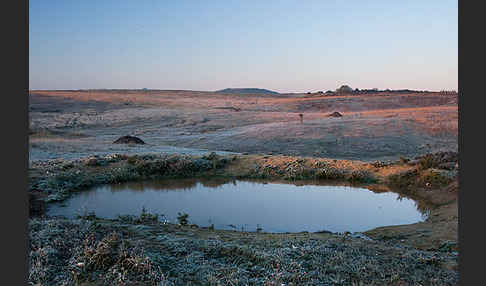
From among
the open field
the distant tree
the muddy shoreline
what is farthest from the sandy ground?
the distant tree

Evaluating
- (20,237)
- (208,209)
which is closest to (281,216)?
(208,209)

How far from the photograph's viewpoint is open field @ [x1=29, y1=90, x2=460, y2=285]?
4656mm

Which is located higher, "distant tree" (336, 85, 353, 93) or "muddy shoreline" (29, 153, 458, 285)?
"distant tree" (336, 85, 353, 93)

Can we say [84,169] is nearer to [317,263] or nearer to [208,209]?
[208,209]

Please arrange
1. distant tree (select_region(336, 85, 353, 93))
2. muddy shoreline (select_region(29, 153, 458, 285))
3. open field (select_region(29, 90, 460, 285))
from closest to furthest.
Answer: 1. open field (select_region(29, 90, 460, 285))
2. muddy shoreline (select_region(29, 153, 458, 285))
3. distant tree (select_region(336, 85, 353, 93))

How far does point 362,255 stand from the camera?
5441mm

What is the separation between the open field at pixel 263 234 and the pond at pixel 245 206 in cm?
66

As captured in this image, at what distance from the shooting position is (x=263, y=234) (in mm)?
7605

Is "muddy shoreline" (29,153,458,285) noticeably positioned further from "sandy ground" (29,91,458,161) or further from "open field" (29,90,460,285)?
"sandy ground" (29,91,458,161)

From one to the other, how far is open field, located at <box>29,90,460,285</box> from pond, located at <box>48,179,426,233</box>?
0.66 metres


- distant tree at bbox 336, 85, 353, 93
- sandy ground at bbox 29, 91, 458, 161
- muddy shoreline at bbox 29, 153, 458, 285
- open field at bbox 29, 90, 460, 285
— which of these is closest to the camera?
open field at bbox 29, 90, 460, 285

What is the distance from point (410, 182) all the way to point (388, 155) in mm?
8065

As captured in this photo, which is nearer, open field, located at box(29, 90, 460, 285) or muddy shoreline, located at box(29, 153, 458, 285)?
open field, located at box(29, 90, 460, 285)

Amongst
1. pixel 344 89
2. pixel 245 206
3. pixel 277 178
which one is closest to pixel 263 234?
pixel 245 206
